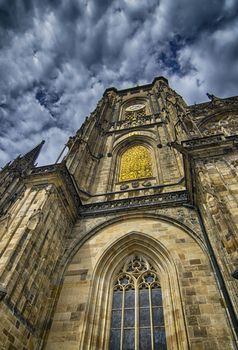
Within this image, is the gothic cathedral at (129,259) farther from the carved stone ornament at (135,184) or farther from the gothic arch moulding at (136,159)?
the gothic arch moulding at (136,159)

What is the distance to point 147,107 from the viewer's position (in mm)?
20406

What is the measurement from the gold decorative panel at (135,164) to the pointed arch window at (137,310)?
513 centimetres

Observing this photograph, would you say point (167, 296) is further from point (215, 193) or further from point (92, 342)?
point (215, 193)

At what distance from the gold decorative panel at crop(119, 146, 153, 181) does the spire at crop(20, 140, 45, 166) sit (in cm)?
1439

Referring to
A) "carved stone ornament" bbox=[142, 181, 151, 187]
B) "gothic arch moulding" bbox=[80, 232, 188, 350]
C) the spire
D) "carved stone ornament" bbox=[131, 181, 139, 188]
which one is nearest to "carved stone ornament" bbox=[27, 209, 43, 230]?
"gothic arch moulding" bbox=[80, 232, 188, 350]

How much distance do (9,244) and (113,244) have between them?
10.8ft

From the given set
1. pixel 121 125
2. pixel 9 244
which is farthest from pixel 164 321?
pixel 121 125

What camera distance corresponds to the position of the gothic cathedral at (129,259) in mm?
5660

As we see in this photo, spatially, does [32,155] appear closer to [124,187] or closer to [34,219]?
[124,187]

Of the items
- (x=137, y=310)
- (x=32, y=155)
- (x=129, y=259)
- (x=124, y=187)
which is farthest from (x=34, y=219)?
(x=32, y=155)

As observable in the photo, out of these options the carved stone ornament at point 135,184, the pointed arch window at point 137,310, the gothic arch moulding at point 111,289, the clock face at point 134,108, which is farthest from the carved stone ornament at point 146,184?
the clock face at point 134,108

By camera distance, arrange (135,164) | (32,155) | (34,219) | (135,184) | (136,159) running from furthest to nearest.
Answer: (32,155)
(136,159)
(135,164)
(135,184)
(34,219)

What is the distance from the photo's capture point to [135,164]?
13.3 m

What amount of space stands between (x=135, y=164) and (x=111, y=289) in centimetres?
722
